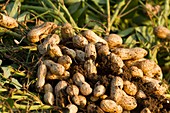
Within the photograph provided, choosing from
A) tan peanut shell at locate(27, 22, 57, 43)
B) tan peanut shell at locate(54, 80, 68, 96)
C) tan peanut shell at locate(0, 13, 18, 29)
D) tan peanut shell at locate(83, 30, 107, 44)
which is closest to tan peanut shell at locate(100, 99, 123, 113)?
tan peanut shell at locate(54, 80, 68, 96)

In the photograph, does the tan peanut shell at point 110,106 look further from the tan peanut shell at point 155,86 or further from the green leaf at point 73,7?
the green leaf at point 73,7

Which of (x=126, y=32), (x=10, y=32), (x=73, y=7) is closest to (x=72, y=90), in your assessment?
(x=10, y=32)

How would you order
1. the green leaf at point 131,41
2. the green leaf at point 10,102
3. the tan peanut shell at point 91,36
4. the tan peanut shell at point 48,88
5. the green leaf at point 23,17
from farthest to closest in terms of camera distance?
the green leaf at point 131,41 → the green leaf at point 23,17 → the tan peanut shell at point 91,36 → the tan peanut shell at point 48,88 → the green leaf at point 10,102

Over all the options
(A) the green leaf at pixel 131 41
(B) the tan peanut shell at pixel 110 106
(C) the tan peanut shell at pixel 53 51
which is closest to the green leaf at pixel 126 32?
(A) the green leaf at pixel 131 41

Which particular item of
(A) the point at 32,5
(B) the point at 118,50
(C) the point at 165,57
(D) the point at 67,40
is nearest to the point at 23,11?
(A) the point at 32,5

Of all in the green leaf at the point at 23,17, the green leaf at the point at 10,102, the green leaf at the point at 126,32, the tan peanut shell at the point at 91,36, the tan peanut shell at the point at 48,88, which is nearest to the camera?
the green leaf at the point at 10,102

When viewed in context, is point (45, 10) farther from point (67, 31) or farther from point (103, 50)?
point (103, 50)

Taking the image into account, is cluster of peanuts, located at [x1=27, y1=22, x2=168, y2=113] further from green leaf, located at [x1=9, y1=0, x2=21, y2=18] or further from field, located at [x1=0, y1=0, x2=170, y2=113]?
green leaf, located at [x1=9, y1=0, x2=21, y2=18]

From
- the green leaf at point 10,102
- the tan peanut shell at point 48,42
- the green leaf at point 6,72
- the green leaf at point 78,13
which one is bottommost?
the green leaf at point 10,102

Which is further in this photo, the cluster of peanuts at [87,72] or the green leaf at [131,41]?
the green leaf at [131,41]

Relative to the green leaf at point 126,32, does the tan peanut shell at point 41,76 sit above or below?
below
